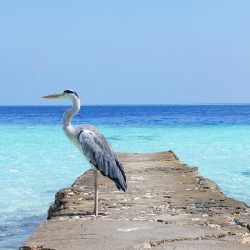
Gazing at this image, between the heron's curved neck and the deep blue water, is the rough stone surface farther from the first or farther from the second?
the deep blue water

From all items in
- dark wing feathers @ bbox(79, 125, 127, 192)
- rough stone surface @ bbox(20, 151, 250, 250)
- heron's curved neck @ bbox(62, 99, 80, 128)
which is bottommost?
rough stone surface @ bbox(20, 151, 250, 250)

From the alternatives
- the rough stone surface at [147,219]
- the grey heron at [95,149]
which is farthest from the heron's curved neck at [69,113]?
the rough stone surface at [147,219]

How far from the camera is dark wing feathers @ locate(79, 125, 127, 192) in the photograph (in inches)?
246

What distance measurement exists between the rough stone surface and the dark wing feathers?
462mm

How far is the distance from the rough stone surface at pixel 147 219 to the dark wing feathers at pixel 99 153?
462 millimetres

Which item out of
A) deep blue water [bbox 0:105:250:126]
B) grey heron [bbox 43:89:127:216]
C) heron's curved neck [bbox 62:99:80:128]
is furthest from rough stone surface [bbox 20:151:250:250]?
deep blue water [bbox 0:105:250:126]

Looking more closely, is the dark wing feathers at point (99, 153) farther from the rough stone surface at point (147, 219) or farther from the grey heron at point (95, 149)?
the rough stone surface at point (147, 219)

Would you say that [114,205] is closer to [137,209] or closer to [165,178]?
[137,209]

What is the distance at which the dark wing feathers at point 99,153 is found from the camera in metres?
6.25

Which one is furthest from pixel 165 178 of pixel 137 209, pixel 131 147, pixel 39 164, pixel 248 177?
pixel 131 147

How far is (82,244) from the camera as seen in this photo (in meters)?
5.11

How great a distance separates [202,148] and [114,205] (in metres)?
18.0
